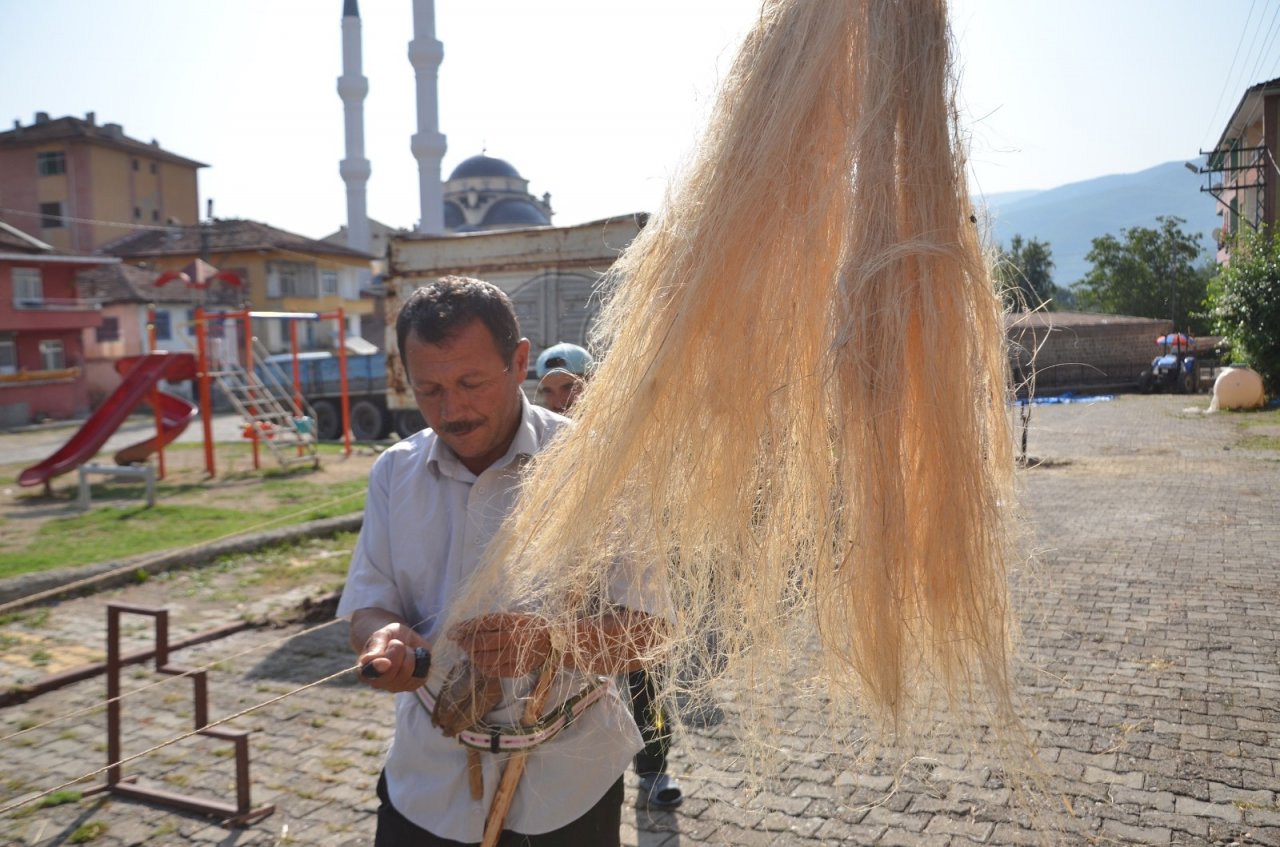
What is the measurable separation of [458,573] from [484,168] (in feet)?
180

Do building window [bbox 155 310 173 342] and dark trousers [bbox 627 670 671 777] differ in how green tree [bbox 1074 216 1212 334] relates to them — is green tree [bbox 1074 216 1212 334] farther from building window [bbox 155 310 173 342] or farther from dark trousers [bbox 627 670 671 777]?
dark trousers [bbox 627 670 671 777]

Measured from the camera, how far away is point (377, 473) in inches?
89.7

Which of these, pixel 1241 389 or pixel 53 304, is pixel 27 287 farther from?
pixel 1241 389

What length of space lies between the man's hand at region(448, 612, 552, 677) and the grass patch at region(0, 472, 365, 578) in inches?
277

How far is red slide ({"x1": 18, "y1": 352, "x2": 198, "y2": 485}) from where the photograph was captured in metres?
14.9

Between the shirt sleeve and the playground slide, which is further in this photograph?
the playground slide

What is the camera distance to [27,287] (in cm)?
3388

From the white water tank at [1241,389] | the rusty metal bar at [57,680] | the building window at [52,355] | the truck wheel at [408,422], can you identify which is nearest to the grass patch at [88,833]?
the rusty metal bar at [57,680]

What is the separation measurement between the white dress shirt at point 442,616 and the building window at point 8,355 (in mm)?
37494

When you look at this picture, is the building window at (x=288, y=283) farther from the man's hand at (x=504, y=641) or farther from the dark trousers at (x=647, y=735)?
the man's hand at (x=504, y=641)

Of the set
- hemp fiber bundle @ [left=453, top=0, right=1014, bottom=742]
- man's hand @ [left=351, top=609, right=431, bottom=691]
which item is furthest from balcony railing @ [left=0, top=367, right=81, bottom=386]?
hemp fiber bundle @ [left=453, top=0, right=1014, bottom=742]

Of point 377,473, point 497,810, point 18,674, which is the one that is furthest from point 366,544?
point 18,674

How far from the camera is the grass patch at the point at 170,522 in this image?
9.41m

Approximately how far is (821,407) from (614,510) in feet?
1.38
